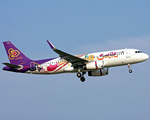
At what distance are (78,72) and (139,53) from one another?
10.3 metres

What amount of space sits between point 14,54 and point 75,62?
11.9 m

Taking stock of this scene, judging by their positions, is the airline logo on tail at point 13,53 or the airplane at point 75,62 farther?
the airline logo on tail at point 13,53

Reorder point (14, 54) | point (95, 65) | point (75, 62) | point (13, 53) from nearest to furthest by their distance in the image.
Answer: point (95, 65), point (75, 62), point (14, 54), point (13, 53)

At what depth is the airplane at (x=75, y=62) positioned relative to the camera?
47.2 m

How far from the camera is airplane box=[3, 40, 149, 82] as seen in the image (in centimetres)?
4716

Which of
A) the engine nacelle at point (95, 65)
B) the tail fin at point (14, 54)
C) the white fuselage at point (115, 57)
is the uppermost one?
the tail fin at point (14, 54)

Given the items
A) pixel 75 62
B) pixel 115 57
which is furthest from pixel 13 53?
pixel 115 57

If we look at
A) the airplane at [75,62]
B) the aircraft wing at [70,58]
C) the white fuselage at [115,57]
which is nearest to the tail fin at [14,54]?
the airplane at [75,62]

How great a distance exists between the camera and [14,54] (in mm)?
53000

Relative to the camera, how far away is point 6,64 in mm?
49469

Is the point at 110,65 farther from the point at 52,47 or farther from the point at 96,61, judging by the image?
the point at 52,47

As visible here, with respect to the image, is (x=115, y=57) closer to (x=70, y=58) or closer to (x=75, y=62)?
(x=75, y=62)

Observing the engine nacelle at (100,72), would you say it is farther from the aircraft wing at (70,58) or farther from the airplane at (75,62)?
the aircraft wing at (70,58)

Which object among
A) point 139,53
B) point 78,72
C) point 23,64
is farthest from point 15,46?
point 139,53
